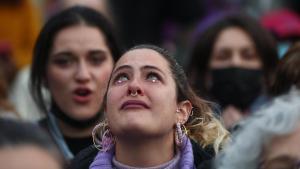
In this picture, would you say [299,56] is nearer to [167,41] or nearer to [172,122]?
[172,122]

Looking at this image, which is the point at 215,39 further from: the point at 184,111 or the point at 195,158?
the point at 195,158

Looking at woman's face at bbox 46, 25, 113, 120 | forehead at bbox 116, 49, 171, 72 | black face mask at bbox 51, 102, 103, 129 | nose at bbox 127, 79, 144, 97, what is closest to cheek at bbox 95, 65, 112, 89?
woman's face at bbox 46, 25, 113, 120

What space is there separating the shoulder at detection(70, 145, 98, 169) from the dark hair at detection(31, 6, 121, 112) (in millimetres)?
1355

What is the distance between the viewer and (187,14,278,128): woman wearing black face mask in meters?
6.23

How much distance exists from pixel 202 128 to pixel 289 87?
2.06ft

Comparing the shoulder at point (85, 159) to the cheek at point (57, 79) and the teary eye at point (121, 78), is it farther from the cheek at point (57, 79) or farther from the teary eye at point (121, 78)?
the cheek at point (57, 79)

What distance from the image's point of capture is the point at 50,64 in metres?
5.72

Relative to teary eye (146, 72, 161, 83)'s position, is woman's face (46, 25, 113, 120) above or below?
below

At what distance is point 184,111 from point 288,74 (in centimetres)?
81

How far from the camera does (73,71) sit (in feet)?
18.3

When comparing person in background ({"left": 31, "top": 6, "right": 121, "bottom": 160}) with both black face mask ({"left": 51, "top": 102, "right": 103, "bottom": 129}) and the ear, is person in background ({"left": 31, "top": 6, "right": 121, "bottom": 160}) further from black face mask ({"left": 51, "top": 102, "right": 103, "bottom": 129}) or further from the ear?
the ear

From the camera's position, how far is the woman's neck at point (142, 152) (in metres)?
4.02

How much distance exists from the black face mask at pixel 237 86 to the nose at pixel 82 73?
3.53 ft

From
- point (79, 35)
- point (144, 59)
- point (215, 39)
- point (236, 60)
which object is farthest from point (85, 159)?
point (215, 39)
